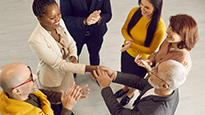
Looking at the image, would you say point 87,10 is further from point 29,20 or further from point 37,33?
point 29,20

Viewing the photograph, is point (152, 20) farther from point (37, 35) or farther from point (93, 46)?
point (37, 35)

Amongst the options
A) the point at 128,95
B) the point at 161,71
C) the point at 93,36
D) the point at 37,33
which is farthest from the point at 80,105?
the point at 161,71

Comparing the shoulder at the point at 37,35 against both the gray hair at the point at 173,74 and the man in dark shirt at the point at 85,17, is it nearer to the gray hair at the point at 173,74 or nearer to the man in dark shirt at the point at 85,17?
the man in dark shirt at the point at 85,17

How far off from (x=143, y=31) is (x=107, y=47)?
1469mm

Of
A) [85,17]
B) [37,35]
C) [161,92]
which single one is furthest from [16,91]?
[85,17]

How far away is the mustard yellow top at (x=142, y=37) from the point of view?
197 cm

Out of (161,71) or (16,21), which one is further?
(16,21)

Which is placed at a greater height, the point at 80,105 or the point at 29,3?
the point at 29,3

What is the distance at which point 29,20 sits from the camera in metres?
3.87

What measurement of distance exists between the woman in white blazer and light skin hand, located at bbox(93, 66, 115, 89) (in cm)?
11

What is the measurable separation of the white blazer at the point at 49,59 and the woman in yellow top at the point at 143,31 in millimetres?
663

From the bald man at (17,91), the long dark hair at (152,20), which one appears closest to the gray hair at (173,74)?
the long dark hair at (152,20)

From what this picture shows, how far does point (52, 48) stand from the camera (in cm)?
174

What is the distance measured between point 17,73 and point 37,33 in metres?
0.46
